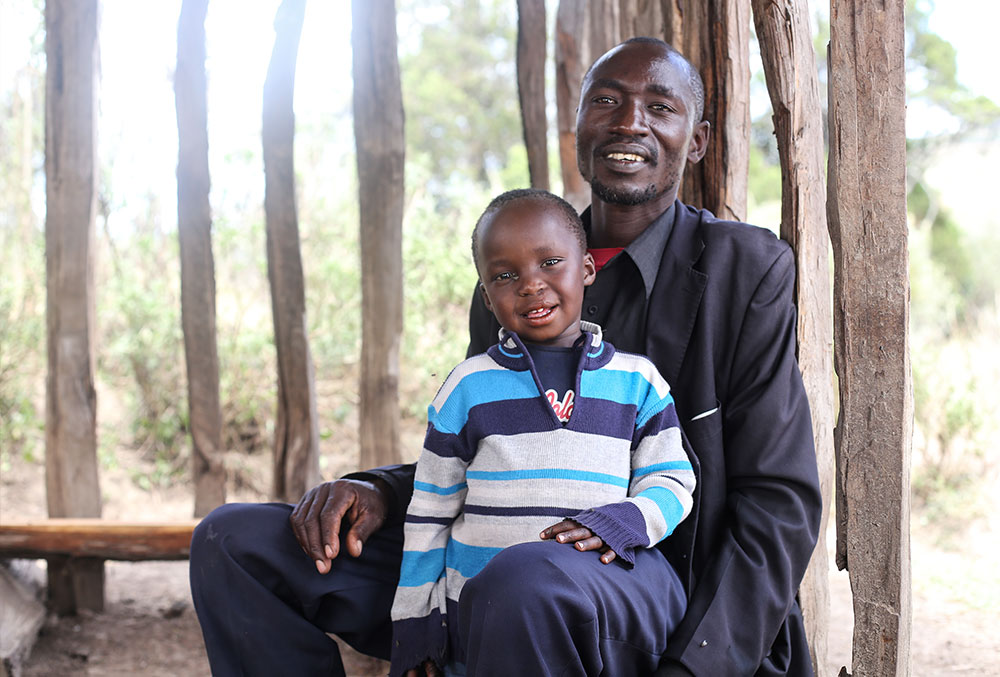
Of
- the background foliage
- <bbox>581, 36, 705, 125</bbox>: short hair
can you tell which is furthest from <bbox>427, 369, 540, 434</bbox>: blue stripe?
the background foliage

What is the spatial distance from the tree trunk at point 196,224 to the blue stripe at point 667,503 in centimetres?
226

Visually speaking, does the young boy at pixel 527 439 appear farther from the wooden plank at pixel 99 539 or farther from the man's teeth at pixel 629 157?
the wooden plank at pixel 99 539

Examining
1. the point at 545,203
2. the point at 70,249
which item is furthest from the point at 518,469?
the point at 70,249

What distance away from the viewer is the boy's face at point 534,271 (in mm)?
1946

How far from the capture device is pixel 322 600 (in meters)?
2.18

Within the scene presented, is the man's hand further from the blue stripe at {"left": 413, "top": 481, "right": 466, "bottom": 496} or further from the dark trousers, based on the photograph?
the blue stripe at {"left": 413, "top": 481, "right": 466, "bottom": 496}

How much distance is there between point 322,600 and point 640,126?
1.41 metres

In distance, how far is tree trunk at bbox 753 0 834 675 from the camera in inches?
91.4

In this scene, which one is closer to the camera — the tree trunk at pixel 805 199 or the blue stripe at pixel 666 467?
the blue stripe at pixel 666 467

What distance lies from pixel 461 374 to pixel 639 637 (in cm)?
64

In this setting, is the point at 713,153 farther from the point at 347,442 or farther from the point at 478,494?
the point at 347,442

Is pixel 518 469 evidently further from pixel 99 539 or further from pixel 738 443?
pixel 99 539

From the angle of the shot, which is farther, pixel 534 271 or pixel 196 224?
pixel 196 224

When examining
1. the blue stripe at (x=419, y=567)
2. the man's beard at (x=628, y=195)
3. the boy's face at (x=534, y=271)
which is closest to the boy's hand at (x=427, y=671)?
the blue stripe at (x=419, y=567)
